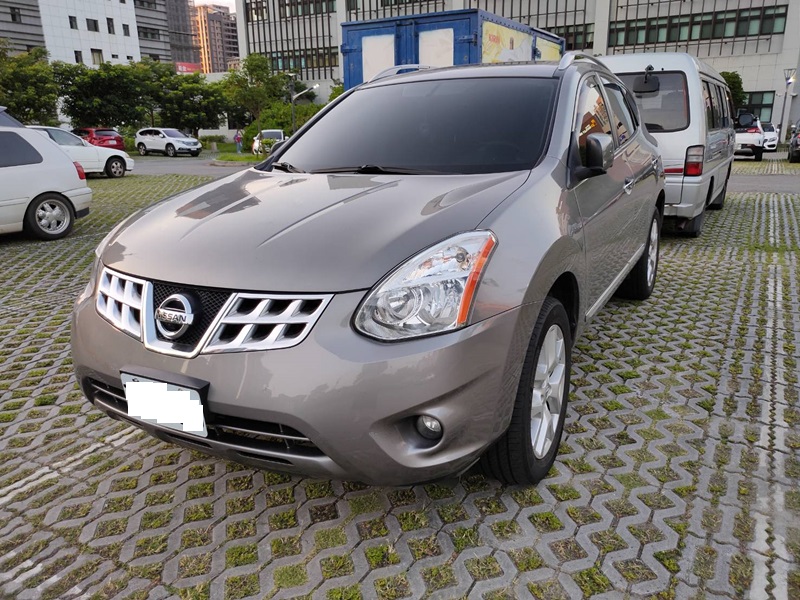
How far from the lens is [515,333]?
7.16ft

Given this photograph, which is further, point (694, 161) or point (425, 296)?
point (694, 161)

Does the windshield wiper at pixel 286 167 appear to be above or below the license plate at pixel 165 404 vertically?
above

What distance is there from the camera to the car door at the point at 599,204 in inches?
119

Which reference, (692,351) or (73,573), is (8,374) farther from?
(692,351)

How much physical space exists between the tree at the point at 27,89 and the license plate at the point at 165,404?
127ft

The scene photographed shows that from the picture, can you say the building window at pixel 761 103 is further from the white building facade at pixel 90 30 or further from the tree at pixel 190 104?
the white building facade at pixel 90 30

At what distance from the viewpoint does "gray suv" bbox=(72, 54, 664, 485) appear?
195 cm

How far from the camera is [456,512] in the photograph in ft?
8.26

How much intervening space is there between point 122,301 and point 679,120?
20.7 feet

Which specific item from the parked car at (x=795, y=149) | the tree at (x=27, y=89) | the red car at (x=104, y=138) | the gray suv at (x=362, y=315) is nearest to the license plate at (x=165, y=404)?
the gray suv at (x=362, y=315)

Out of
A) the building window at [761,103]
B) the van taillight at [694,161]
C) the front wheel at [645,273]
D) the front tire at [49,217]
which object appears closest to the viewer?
the front wheel at [645,273]

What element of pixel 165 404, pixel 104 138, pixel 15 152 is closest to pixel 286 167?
pixel 165 404

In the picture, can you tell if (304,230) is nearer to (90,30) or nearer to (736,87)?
(736,87)

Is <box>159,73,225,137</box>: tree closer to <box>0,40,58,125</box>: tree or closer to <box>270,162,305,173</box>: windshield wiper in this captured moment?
<box>0,40,58,125</box>: tree
